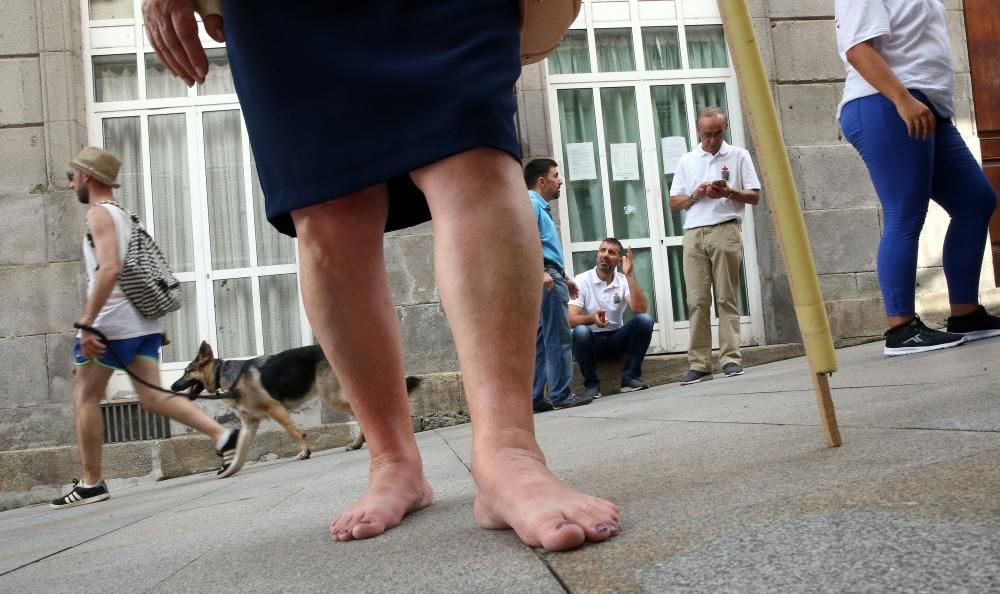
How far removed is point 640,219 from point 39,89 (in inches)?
212

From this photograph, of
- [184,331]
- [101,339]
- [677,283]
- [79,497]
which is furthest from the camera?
[677,283]

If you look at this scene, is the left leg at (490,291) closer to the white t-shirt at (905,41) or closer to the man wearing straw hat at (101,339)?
the white t-shirt at (905,41)

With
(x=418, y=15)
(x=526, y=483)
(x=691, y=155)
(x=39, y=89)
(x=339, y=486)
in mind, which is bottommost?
(x=339, y=486)

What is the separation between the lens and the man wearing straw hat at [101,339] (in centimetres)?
484

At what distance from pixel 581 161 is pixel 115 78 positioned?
4.28 m

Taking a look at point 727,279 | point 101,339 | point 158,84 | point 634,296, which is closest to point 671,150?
point 634,296

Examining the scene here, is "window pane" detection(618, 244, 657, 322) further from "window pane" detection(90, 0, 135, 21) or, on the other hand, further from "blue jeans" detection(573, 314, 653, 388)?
"window pane" detection(90, 0, 135, 21)

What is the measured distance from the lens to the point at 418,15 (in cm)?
159

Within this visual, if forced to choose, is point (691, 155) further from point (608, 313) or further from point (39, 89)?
point (39, 89)

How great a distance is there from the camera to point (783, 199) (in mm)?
1610

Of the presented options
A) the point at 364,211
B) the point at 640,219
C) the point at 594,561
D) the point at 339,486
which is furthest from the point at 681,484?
the point at 640,219

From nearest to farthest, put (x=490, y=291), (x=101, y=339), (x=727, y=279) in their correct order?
(x=490, y=291), (x=101, y=339), (x=727, y=279)

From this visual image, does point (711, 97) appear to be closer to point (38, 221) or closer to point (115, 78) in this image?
point (115, 78)

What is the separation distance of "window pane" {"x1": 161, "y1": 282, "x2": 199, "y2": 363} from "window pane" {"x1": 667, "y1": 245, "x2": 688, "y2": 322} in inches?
170
